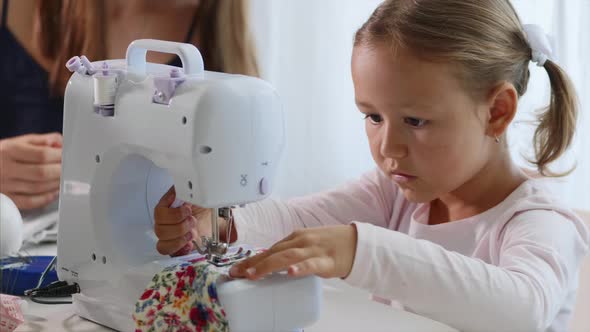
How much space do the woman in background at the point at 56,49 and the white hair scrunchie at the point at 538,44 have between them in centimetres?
94

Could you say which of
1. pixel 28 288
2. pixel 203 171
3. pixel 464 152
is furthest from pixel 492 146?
pixel 28 288

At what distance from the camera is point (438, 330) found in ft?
4.08

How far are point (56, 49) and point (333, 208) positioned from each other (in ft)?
2.81

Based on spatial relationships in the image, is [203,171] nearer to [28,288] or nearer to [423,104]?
[423,104]

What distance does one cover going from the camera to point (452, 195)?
153 centimetres

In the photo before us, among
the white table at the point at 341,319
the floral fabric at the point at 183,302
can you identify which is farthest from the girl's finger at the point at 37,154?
the floral fabric at the point at 183,302

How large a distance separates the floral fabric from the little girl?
0.05 metres

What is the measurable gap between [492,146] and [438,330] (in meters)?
0.35

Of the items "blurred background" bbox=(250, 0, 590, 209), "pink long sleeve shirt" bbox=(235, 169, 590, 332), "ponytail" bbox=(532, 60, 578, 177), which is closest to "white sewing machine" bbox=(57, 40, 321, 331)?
"pink long sleeve shirt" bbox=(235, 169, 590, 332)

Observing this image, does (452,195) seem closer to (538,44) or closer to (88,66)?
(538,44)

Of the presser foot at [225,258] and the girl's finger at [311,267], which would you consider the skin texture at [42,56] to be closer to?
the presser foot at [225,258]

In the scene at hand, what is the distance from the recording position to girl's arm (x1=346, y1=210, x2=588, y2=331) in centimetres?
111

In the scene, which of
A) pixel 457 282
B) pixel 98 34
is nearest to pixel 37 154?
pixel 98 34

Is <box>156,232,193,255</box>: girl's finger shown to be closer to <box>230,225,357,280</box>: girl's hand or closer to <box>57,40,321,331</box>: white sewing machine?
<box>57,40,321,331</box>: white sewing machine
